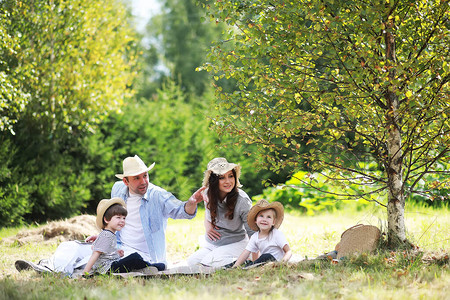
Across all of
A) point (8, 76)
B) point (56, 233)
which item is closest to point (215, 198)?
point (56, 233)

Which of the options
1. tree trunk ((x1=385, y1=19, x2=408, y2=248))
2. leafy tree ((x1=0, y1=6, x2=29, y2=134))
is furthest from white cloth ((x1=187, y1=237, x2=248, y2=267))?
leafy tree ((x1=0, y1=6, x2=29, y2=134))

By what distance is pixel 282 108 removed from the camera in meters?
4.99

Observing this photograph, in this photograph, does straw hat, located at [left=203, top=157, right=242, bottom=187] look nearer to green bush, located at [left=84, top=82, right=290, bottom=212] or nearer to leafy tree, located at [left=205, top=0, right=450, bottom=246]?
leafy tree, located at [left=205, top=0, right=450, bottom=246]

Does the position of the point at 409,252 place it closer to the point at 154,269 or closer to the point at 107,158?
the point at 154,269

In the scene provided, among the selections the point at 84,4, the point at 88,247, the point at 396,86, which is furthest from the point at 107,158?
the point at 396,86

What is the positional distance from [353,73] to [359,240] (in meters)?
1.74

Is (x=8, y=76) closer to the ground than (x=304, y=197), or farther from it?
farther from it

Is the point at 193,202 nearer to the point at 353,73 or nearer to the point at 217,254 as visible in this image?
the point at 217,254

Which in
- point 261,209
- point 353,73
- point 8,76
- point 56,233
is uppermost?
point 8,76

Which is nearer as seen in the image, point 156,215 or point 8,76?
point 156,215

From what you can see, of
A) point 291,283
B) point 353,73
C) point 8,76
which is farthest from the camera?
point 8,76

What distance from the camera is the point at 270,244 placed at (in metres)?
4.91

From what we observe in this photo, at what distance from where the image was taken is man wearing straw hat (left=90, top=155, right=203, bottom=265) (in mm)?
5195

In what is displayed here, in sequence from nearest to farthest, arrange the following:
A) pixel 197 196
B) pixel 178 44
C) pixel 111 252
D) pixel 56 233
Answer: pixel 111 252, pixel 197 196, pixel 56 233, pixel 178 44
